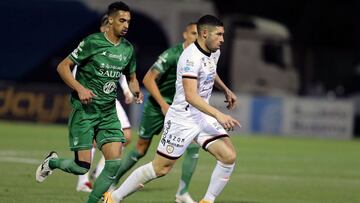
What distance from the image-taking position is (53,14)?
34.5 metres

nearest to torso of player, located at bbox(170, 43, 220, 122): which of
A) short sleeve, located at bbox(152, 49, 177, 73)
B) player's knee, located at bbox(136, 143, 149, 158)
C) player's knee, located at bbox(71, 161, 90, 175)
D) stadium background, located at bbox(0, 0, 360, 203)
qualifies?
player's knee, located at bbox(71, 161, 90, 175)

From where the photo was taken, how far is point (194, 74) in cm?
1155

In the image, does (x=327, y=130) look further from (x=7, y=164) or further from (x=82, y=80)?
(x=82, y=80)

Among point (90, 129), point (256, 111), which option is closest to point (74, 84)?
point (90, 129)

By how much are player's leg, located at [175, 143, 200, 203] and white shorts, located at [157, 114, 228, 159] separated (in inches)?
71.0

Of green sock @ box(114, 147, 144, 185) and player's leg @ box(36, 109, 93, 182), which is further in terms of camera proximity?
green sock @ box(114, 147, 144, 185)

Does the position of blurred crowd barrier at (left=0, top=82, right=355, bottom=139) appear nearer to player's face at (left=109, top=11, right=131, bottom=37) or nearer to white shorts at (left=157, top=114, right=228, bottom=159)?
white shorts at (left=157, top=114, right=228, bottom=159)

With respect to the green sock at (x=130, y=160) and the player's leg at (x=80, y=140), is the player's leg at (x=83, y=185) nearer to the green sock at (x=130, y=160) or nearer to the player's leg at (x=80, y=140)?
the green sock at (x=130, y=160)

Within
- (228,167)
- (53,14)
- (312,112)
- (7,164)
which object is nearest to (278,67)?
(312,112)

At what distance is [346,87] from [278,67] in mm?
6296

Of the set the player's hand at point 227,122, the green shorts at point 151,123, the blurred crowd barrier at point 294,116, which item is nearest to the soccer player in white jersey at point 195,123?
the player's hand at point 227,122

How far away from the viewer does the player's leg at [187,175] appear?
44.7 feet

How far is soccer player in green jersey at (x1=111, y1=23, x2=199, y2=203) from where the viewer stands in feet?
45.2

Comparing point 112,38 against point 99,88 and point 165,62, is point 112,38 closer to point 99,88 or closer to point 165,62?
point 99,88
